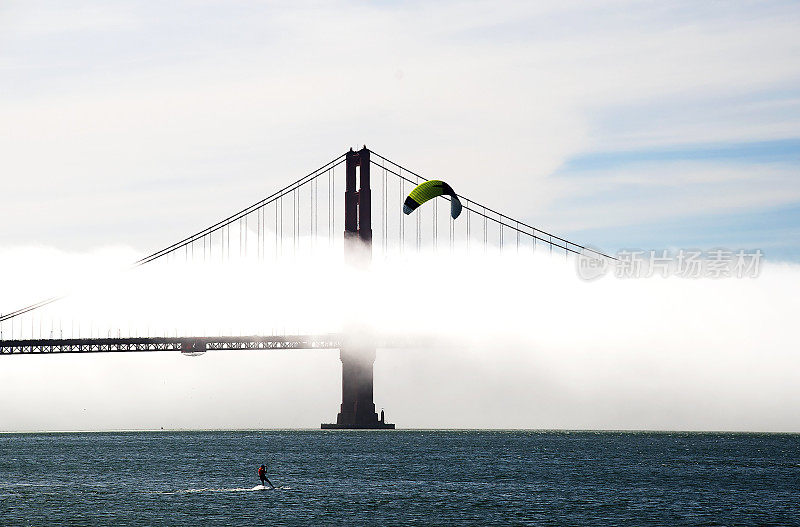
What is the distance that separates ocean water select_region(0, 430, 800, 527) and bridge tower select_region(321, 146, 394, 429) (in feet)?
85.2

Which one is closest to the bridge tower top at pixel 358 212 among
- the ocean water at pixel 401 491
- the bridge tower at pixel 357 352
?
the bridge tower at pixel 357 352

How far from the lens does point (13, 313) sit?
14950 cm

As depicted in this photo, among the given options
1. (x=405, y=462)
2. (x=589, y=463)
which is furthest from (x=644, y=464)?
(x=405, y=462)

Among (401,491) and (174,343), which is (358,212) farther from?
(401,491)

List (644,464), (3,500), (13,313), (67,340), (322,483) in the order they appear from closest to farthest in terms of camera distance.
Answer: (3,500) → (322,483) → (644,464) → (67,340) → (13,313)

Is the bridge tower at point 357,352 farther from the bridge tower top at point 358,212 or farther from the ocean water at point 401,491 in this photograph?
the ocean water at point 401,491

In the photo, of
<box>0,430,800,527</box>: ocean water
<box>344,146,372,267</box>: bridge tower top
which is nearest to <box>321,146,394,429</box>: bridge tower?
<box>344,146,372,267</box>: bridge tower top

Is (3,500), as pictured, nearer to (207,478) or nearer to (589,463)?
(207,478)

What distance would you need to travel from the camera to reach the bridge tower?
138 m

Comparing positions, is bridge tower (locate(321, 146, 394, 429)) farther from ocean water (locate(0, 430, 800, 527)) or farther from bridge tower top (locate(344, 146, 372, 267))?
ocean water (locate(0, 430, 800, 527))

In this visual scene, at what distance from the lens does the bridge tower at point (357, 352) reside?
452 ft

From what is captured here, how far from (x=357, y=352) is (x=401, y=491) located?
68248mm

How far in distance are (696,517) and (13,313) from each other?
4386 inches

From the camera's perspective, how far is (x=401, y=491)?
229ft
